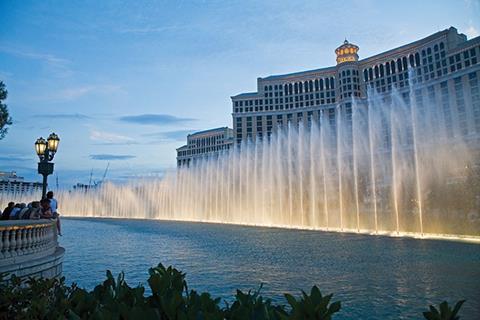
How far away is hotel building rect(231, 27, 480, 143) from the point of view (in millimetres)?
76750

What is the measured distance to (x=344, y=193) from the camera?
4800 centimetres

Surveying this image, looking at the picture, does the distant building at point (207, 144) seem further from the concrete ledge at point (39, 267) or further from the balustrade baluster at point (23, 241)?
the balustrade baluster at point (23, 241)

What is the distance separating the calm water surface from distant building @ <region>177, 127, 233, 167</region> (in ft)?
358

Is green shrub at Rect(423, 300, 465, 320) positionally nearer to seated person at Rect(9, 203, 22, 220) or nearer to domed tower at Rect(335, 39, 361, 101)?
seated person at Rect(9, 203, 22, 220)

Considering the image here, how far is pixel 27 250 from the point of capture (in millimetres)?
9547

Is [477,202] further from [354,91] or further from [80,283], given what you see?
[354,91]

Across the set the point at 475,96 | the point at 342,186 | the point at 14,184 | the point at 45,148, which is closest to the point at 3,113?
the point at 45,148

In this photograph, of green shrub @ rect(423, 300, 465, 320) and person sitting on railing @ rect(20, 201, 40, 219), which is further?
person sitting on railing @ rect(20, 201, 40, 219)

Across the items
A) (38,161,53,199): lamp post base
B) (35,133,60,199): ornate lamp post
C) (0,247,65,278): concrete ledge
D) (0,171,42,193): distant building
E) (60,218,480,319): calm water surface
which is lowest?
(60,218,480,319): calm water surface

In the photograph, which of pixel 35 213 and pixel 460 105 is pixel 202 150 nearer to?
pixel 460 105

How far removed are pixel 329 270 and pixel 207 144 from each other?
128m

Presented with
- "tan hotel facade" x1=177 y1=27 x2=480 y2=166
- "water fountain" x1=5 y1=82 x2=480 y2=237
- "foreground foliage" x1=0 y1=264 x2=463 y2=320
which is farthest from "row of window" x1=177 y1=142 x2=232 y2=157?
"foreground foliage" x1=0 y1=264 x2=463 y2=320

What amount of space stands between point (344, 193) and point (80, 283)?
41.5 metres

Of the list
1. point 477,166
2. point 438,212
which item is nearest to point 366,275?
point 438,212
